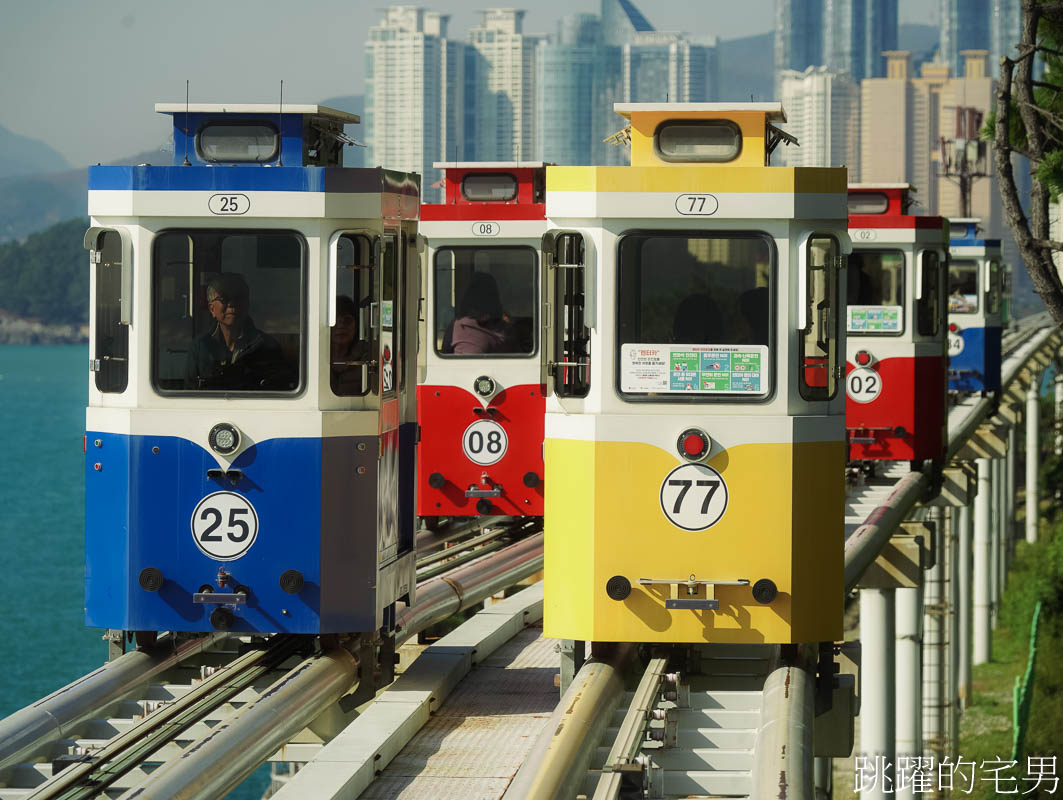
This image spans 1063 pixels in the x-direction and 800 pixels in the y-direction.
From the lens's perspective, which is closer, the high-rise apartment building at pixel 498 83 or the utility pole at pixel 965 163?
the utility pole at pixel 965 163

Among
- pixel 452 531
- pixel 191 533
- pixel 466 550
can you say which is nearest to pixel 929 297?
pixel 452 531

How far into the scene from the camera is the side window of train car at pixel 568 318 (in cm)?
842

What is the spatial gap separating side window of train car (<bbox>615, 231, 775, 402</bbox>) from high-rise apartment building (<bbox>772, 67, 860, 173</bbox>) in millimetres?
111749

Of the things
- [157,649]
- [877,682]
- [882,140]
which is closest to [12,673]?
[877,682]

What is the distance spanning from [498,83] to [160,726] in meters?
164

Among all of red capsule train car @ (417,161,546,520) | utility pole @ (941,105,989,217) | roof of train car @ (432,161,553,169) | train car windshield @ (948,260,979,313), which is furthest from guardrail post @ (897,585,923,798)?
utility pole @ (941,105,989,217)

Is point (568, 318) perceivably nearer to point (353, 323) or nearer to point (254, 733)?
point (353, 323)

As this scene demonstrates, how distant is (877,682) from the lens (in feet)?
63.9

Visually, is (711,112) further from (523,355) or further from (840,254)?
(523,355)

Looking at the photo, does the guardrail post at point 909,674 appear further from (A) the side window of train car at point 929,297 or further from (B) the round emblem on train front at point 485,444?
(B) the round emblem on train front at point 485,444

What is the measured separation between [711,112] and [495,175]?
264 inches

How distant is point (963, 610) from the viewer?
123 ft

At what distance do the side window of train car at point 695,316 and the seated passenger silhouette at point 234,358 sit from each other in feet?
5.47

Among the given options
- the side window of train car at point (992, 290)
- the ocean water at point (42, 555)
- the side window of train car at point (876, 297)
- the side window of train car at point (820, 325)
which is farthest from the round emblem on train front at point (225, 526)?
the side window of train car at point (992, 290)
